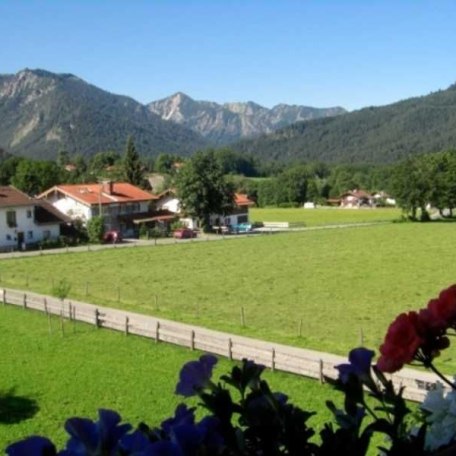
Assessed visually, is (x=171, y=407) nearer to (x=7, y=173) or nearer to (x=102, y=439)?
(x=102, y=439)

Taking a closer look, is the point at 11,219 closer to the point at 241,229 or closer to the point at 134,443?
the point at 241,229

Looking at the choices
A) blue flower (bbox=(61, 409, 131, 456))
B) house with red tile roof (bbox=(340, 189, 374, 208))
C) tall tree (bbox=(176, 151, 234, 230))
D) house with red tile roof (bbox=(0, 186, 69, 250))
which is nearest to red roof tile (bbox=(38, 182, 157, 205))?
house with red tile roof (bbox=(0, 186, 69, 250))

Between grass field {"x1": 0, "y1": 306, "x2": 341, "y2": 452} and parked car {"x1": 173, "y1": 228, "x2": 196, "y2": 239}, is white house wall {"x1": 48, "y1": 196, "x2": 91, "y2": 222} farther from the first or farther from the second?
grass field {"x1": 0, "y1": 306, "x2": 341, "y2": 452}

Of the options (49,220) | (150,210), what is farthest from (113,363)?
(150,210)

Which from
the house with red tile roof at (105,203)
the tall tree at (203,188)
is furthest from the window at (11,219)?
the tall tree at (203,188)

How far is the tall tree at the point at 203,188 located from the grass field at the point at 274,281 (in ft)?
25.7

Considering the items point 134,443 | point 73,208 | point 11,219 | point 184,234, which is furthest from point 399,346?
point 73,208

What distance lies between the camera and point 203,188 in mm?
65562

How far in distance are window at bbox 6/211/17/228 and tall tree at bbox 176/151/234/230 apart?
17.9 metres

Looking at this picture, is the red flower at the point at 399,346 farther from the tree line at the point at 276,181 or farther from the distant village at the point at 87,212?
the tree line at the point at 276,181

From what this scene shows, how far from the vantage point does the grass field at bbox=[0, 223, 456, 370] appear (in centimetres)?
2402

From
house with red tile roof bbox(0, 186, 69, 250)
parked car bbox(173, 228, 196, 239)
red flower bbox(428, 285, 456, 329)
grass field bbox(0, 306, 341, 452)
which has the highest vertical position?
red flower bbox(428, 285, 456, 329)

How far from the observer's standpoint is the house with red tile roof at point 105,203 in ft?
203

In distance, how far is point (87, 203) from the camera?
199 ft
